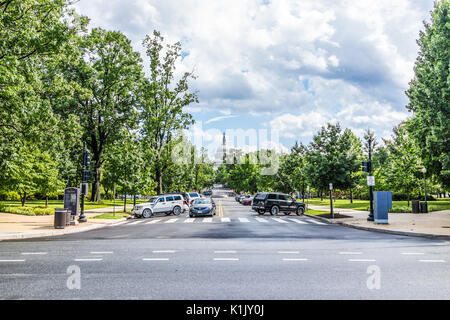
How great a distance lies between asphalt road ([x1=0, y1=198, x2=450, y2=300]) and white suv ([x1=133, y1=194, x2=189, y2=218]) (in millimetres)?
16865

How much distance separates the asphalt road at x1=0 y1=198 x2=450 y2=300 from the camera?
6.38 m

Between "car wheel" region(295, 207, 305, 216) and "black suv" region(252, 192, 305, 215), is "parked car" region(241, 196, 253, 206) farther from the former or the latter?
"car wheel" region(295, 207, 305, 216)

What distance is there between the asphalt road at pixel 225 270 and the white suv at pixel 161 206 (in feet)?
55.3

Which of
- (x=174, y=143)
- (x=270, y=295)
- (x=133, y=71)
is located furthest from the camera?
(x=174, y=143)

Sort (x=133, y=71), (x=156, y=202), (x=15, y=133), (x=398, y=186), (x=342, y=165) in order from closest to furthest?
(x=15, y=133) < (x=342, y=165) < (x=156, y=202) < (x=398, y=186) < (x=133, y=71)

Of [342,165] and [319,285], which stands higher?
[342,165]

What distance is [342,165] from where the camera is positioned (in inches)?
1152

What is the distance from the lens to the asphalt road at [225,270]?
20.9ft

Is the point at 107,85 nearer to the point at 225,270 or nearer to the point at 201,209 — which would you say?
the point at 201,209

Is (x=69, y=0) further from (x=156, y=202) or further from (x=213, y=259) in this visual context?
(x=213, y=259)

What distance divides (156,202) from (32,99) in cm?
1484

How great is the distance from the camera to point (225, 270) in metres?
8.30

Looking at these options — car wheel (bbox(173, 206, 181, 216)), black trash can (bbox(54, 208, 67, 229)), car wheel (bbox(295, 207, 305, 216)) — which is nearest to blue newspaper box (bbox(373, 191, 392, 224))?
car wheel (bbox(295, 207, 305, 216))

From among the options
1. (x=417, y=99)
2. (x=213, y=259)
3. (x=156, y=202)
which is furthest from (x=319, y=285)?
(x=156, y=202)
